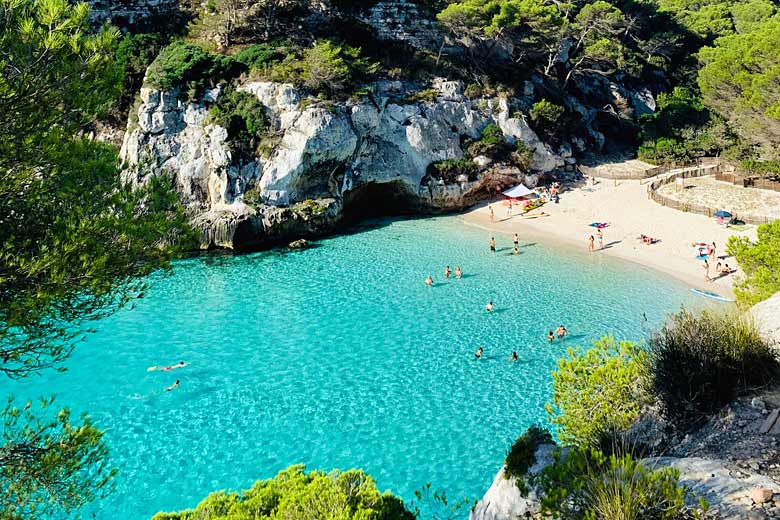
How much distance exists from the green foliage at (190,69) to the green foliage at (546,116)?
20992 millimetres

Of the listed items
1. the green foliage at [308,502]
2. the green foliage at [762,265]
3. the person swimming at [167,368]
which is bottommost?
the person swimming at [167,368]

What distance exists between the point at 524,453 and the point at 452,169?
29.0 m

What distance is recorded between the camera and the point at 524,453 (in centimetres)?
670

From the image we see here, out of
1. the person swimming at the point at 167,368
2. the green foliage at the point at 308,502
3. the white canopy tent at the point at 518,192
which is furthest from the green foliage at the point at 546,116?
the green foliage at the point at 308,502

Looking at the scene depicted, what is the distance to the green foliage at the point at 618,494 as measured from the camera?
188 inches

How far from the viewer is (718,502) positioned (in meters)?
5.60

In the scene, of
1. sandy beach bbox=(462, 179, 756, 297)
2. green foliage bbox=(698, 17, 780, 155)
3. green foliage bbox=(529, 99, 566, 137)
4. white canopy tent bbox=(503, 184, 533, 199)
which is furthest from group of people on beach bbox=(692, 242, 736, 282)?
green foliage bbox=(529, 99, 566, 137)

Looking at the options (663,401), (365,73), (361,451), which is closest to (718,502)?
(663,401)

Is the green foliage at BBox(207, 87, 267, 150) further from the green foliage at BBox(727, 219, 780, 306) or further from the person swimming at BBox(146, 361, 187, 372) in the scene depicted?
the green foliage at BBox(727, 219, 780, 306)

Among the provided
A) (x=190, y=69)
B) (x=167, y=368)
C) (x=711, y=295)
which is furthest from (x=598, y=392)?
(x=190, y=69)

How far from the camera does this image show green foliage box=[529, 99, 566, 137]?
123ft

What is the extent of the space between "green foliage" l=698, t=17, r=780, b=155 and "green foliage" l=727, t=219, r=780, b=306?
19.1m

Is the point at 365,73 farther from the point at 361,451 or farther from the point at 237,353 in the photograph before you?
the point at 361,451

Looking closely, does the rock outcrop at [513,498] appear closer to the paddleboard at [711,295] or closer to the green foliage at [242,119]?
the paddleboard at [711,295]
